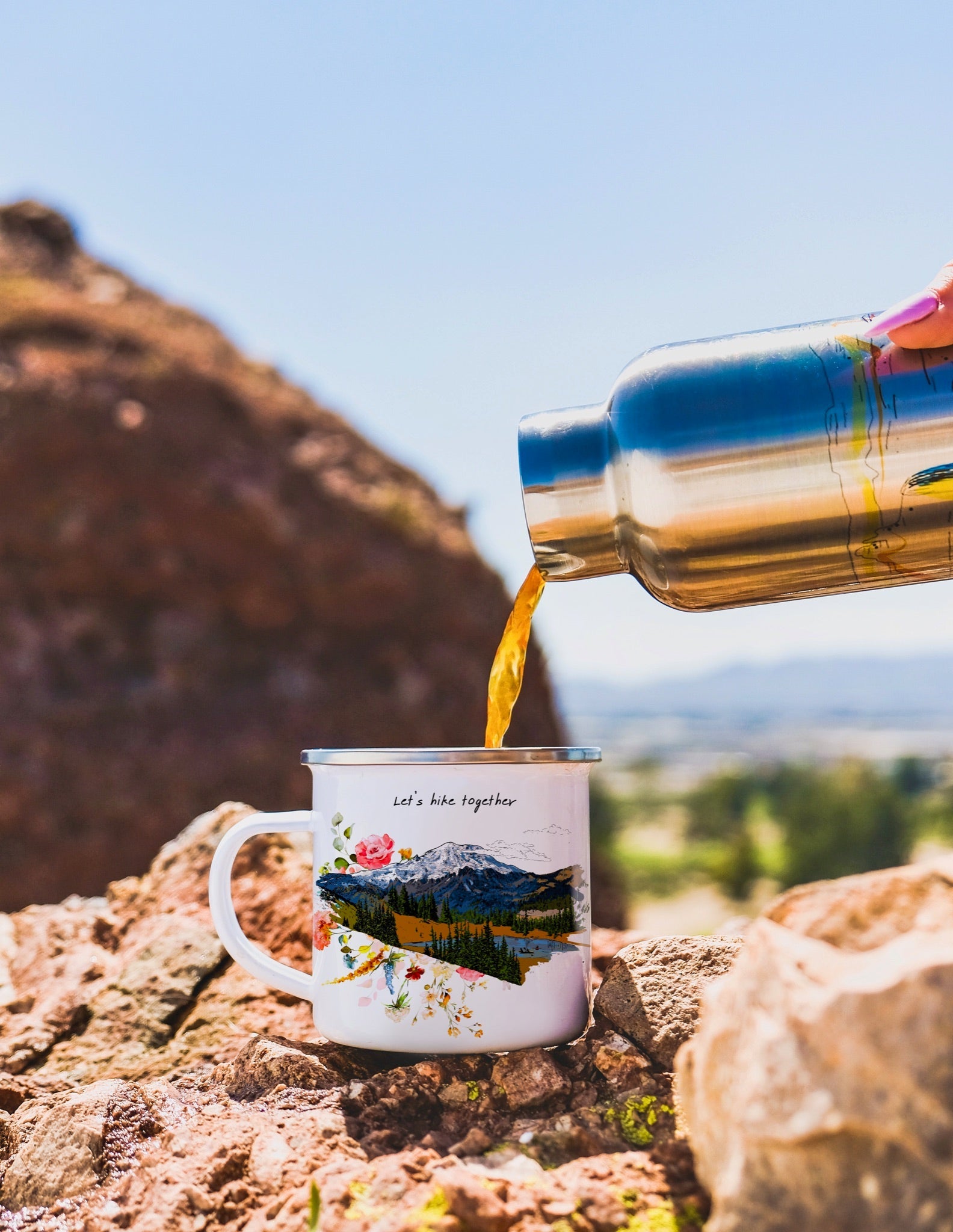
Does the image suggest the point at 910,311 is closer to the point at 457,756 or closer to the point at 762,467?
the point at 762,467

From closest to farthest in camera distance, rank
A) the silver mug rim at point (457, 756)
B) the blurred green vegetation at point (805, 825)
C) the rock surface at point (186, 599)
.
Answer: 1. the silver mug rim at point (457, 756)
2. the rock surface at point (186, 599)
3. the blurred green vegetation at point (805, 825)

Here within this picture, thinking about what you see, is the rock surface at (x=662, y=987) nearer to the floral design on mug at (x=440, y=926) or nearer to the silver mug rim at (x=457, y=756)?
the floral design on mug at (x=440, y=926)

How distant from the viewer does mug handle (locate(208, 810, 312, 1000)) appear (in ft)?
4.44

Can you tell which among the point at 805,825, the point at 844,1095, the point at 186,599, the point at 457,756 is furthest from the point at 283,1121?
the point at 805,825

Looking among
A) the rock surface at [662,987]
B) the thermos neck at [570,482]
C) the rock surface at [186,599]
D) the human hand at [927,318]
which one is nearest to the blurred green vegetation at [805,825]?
the rock surface at [186,599]

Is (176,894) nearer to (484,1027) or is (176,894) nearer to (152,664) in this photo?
(484,1027)

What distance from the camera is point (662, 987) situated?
4.23 feet

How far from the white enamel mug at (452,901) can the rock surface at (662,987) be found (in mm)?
79

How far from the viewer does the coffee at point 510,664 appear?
1505mm

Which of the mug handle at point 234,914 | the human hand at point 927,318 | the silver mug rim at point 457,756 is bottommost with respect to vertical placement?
the mug handle at point 234,914

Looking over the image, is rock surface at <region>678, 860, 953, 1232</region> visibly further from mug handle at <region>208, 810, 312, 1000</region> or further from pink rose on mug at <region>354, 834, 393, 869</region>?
mug handle at <region>208, 810, 312, 1000</region>

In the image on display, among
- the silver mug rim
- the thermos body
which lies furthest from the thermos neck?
the silver mug rim

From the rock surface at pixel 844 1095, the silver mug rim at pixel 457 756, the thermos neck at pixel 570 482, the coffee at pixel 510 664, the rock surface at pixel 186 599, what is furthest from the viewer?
the rock surface at pixel 186 599

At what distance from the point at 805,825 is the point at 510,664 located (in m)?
16.6
